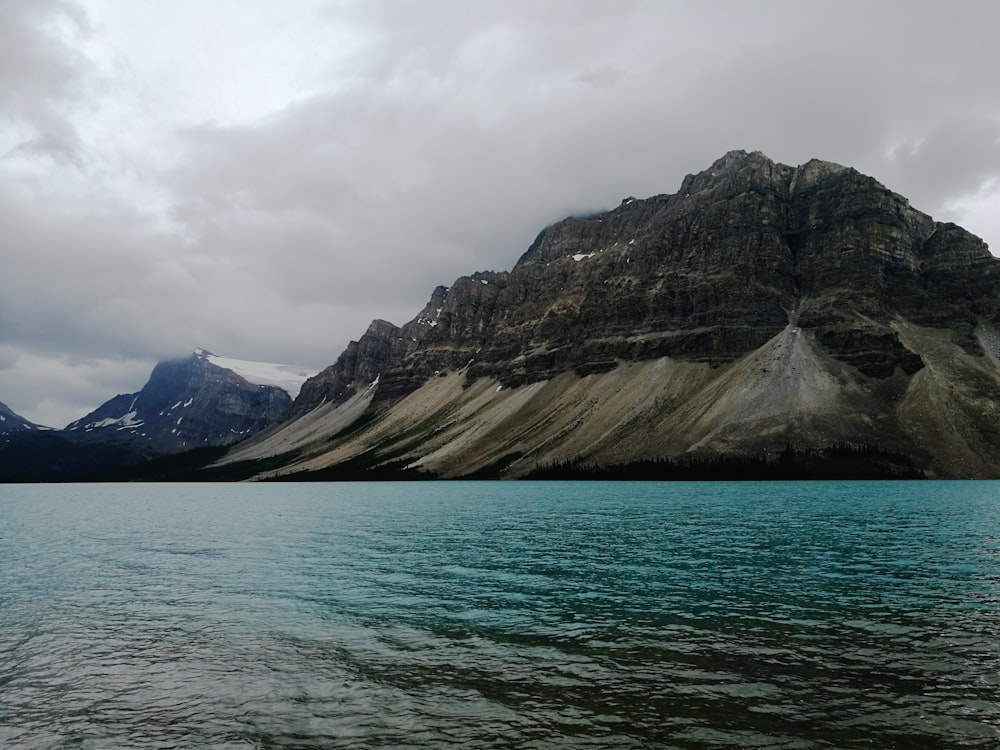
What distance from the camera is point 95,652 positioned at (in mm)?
27266

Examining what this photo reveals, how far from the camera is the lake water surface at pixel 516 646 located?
1823 cm

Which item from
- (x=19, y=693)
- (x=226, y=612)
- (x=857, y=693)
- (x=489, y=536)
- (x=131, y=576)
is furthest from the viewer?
(x=489, y=536)

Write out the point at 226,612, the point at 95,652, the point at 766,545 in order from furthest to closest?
the point at 766,545 → the point at 226,612 → the point at 95,652

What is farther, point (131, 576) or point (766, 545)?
point (766, 545)

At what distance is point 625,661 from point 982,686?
35.1ft

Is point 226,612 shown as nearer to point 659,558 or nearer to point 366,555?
point 366,555


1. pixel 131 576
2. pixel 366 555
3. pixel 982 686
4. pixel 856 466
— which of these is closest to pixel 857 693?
pixel 982 686

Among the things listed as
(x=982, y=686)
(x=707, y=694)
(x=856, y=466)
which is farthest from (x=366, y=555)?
(x=856, y=466)

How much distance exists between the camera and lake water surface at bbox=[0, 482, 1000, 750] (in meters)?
18.2

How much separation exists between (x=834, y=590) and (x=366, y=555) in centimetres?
3530

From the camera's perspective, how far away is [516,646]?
26.0m

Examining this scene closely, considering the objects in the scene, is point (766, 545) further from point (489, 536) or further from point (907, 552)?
point (489, 536)

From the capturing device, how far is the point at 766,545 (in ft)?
179

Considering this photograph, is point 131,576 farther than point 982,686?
Yes
